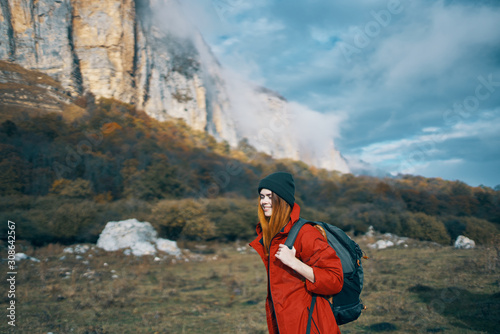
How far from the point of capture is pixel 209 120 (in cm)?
5509

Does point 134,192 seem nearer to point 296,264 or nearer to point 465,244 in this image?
point 465,244

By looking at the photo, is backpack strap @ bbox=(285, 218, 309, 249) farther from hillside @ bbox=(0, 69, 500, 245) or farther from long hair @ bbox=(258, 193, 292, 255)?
hillside @ bbox=(0, 69, 500, 245)

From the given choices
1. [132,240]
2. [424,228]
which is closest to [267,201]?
[132,240]

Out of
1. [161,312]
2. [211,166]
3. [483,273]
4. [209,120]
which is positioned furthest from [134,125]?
[483,273]

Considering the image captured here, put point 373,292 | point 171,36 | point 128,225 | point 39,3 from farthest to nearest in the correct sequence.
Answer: point 171,36, point 39,3, point 128,225, point 373,292

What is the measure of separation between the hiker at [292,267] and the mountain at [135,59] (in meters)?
Answer: 26.6

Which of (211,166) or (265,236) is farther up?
(211,166)

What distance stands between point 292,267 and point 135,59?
160 feet

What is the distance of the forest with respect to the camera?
16.0m

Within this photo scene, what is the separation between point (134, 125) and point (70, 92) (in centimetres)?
747

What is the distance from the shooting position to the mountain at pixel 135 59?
28.5 metres

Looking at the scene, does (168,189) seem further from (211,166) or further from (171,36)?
(171,36)

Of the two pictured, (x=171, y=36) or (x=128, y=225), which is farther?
(x=171, y=36)

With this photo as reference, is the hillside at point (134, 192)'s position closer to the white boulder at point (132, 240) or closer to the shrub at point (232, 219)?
the shrub at point (232, 219)
